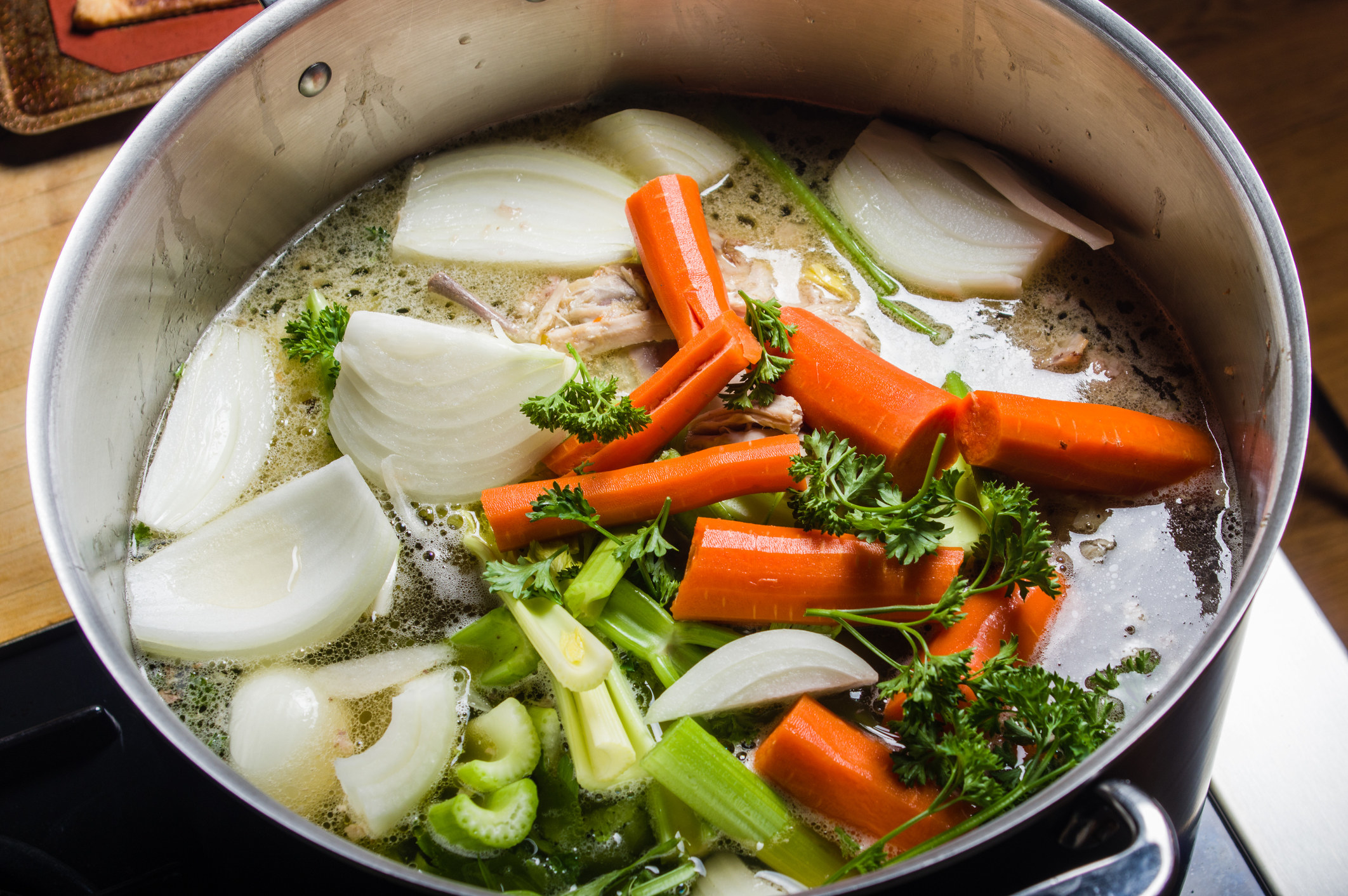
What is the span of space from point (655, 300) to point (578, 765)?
724 millimetres

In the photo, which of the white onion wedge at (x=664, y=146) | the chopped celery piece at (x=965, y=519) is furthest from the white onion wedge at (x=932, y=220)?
the chopped celery piece at (x=965, y=519)

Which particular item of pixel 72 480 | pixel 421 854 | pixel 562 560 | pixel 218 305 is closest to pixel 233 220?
pixel 218 305

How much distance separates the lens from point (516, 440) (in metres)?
1.38

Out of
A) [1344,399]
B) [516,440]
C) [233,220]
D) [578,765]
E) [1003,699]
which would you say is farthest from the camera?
[1344,399]

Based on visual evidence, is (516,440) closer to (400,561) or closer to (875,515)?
(400,561)

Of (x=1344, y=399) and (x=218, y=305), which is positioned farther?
(x=1344, y=399)

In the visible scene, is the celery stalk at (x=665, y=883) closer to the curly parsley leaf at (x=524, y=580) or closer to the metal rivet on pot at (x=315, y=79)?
the curly parsley leaf at (x=524, y=580)

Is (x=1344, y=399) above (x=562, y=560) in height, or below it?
below

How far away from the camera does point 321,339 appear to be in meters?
1.44

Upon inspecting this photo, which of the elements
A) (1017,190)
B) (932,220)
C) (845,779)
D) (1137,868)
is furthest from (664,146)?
(1137,868)

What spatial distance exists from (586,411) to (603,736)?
1.33 feet

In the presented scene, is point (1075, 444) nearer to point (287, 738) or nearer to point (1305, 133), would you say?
point (287, 738)

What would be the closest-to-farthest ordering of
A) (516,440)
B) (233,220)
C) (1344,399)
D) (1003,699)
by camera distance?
(1003,699) < (516,440) < (233,220) < (1344,399)

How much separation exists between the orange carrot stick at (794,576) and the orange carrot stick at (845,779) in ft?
0.45
